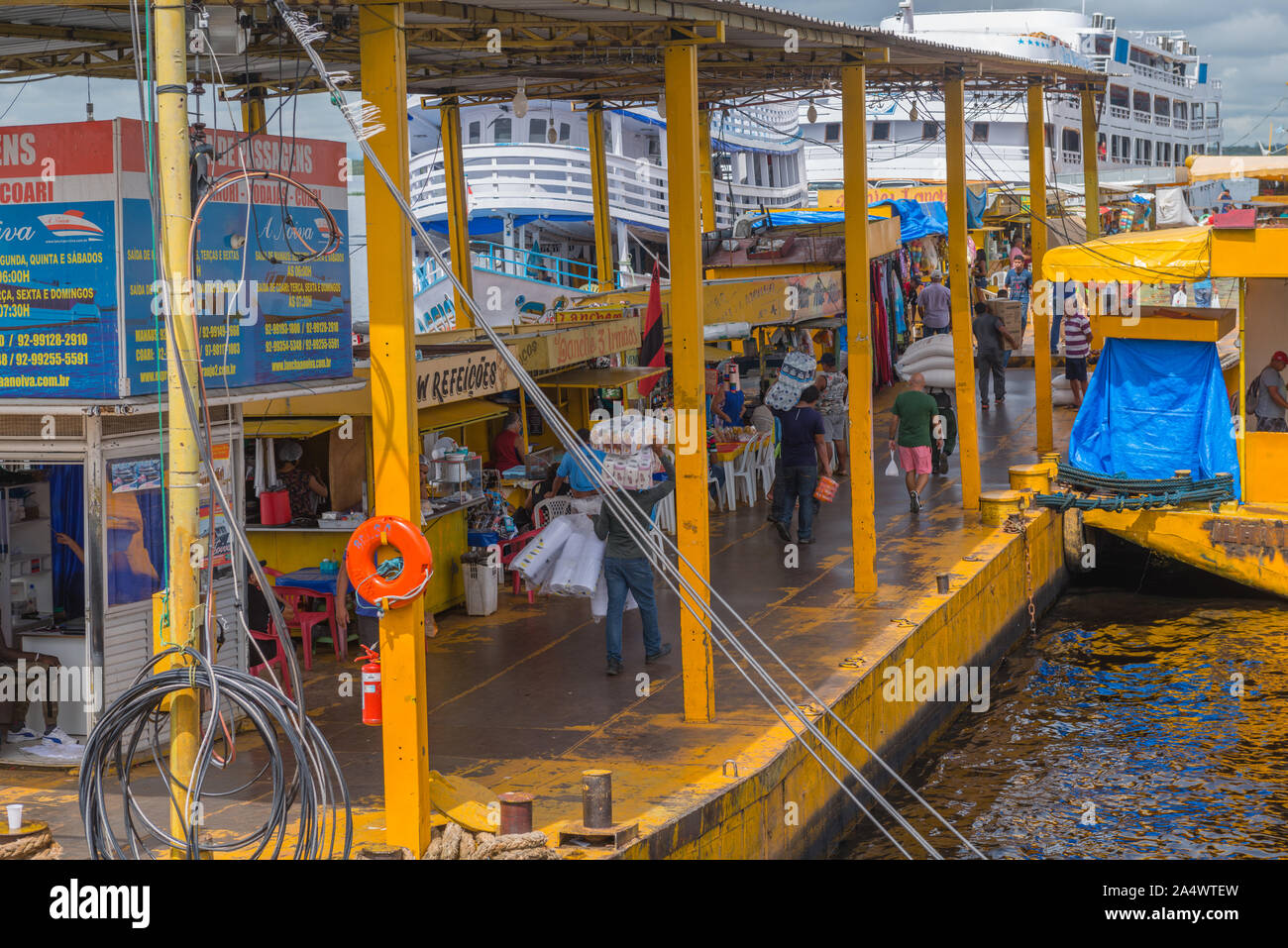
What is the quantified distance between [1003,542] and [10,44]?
1020cm

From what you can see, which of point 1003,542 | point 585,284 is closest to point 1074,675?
point 1003,542

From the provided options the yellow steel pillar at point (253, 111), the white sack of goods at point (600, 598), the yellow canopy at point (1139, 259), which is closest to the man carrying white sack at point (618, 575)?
the white sack of goods at point (600, 598)

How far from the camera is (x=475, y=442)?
51.8 feet

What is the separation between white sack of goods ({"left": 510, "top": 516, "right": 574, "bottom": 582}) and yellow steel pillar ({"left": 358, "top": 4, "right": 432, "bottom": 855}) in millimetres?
4842

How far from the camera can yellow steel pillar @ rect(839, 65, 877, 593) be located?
40.5ft

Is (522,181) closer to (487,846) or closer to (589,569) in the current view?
(589,569)

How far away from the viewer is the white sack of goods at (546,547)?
462 inches

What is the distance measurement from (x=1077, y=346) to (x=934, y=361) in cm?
217

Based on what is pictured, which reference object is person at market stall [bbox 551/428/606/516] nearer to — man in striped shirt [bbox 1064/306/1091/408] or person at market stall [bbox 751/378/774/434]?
person at market stall [bbox 751/378/774/434]

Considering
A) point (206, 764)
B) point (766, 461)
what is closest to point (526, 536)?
point (766, 461)

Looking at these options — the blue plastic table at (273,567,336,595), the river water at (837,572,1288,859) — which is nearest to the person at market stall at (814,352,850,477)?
the river water at (837,572,1288,859)

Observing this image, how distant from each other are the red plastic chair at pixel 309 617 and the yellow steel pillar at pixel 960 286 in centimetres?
794

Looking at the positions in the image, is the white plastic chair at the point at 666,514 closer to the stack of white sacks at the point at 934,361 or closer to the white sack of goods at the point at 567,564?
the white sack of goods at the point at 567,564

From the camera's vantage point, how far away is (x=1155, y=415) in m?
16.6
